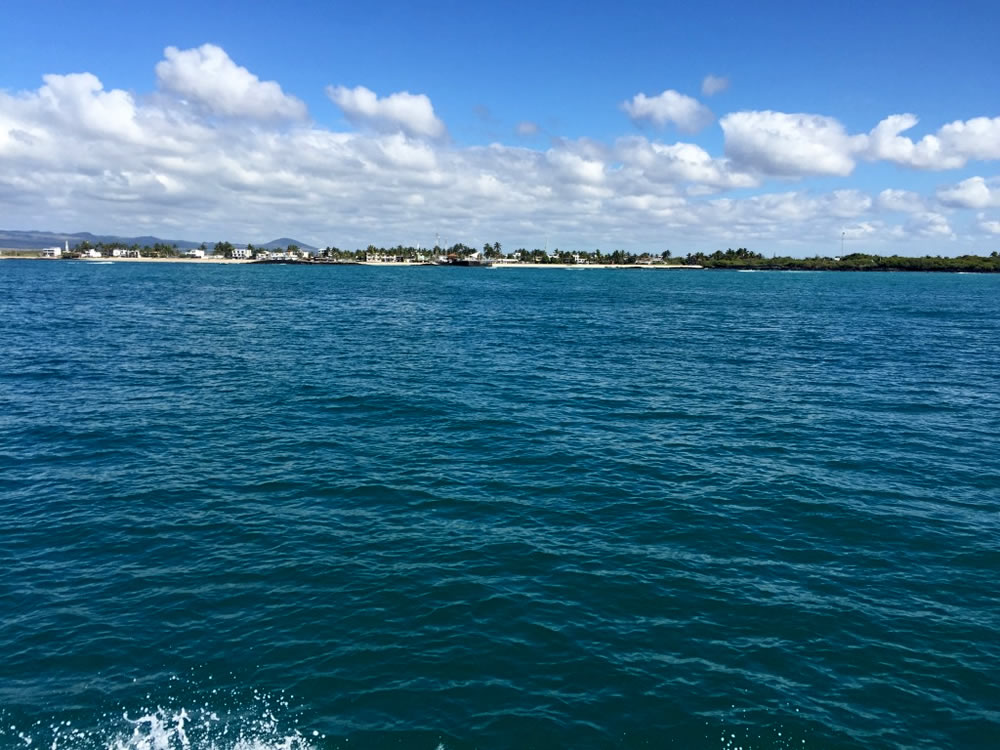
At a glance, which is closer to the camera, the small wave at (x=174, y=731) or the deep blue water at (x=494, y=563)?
the small wave at (x=174, y=731)

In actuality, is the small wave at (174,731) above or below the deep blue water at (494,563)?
below

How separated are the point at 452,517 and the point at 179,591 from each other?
11.5 m

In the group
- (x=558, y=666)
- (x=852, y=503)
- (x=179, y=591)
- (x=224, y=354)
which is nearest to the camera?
(x=558, y=666)

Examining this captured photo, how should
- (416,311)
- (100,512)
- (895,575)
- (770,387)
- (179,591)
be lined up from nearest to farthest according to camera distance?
(179,591) < (895,575) < (100,512) < (770,387) < (416,311)

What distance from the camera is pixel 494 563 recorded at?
24500 millimetres

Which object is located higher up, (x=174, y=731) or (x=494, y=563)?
(x=494, y=563)

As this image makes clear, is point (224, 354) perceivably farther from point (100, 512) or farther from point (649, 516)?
point (649, 516)

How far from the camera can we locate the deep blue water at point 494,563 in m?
16.8

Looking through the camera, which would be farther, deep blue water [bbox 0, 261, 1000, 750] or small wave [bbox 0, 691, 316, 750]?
deep blue water [bbox 0, 261, 1000, 750]

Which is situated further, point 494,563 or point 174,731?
point 494,563

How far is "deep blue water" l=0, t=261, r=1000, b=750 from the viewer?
16828mm

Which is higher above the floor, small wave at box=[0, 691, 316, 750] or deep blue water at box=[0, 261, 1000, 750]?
deep blue water at box=[0, 261, 1000, 750]

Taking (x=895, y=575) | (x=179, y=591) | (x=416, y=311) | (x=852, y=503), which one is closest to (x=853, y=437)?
(x=852, y=503)

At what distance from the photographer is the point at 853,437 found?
41.0 metres
